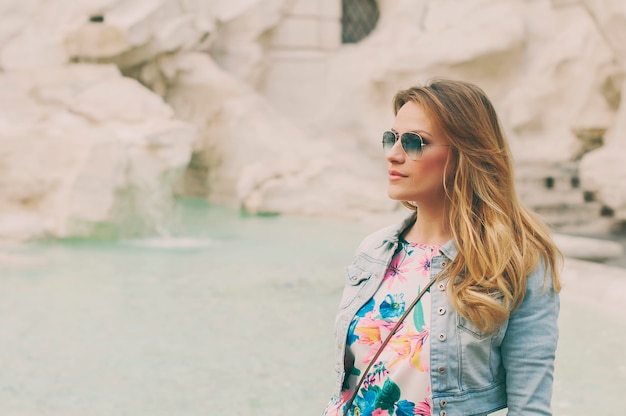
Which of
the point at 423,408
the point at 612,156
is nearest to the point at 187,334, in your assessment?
the point at 423,408

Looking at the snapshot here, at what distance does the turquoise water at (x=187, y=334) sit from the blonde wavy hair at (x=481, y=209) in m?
1.97

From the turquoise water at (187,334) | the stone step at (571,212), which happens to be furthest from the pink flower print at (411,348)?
the stone step at (571,212)

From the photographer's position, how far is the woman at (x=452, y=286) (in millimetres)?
1449

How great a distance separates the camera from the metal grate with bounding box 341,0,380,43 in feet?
50.2

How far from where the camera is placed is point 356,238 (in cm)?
842

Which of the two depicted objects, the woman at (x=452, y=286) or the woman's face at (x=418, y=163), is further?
the woman's face at (x=418, y=163)

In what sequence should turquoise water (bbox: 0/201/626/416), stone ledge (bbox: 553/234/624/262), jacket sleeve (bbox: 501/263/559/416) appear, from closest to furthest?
jacket sleeve (bbox: 501/263/559/416) < turquoise water (bbox: 0/201/626/416) < stone ledge (bbox: 553/234/624/262)

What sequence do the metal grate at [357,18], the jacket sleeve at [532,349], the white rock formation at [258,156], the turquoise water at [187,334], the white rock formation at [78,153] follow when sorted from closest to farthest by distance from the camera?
the jacket sleeve at [532,349], the turquoise water at [187,334], the white rock formation at [78,153], the white rock formation at [258,156], the metal grate at [357,18]

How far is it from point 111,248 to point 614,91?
6641mm

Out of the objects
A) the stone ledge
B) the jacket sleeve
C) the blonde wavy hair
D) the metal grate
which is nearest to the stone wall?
the metal grate

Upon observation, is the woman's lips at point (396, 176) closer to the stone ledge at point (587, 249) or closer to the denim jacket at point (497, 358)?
the denim jacket at point (497, 358)

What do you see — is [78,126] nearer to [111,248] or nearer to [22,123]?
[22,123]

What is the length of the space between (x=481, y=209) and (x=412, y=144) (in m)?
0.18

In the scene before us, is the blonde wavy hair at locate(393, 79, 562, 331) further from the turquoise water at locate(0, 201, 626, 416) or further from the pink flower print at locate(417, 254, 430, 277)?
the turquoise water at locate(0, 201, 626, 416)
